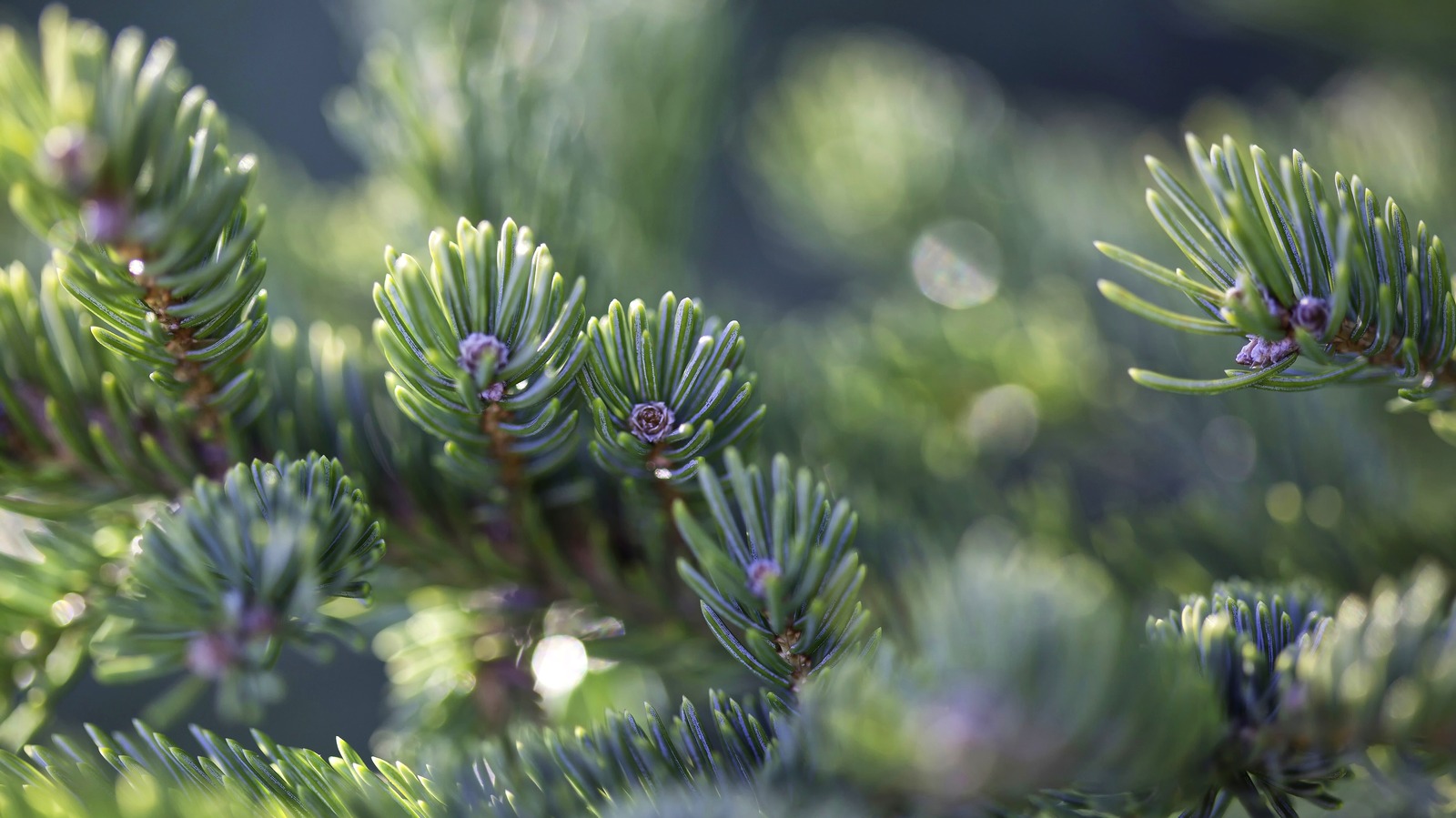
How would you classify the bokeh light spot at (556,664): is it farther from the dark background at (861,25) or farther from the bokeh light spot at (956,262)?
the dark background at (861,25)

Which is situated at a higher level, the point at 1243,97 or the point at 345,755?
the point at 1243,97

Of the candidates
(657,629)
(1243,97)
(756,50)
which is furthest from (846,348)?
(1243,97)

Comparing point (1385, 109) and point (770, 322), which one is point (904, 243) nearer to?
point (770, 322)

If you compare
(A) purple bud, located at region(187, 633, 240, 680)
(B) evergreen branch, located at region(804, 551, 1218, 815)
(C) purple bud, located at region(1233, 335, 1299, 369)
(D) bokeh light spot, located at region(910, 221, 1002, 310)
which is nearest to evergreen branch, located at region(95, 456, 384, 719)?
(A) purple bud, located at region(187, 633, 240, 680)

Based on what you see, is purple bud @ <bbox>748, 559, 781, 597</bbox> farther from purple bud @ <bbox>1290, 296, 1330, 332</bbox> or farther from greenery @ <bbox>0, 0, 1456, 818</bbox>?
purple bud @ <bbox>1290, 296, 1330, 332</bbox>

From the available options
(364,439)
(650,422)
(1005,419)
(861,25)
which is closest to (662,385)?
(650,422)

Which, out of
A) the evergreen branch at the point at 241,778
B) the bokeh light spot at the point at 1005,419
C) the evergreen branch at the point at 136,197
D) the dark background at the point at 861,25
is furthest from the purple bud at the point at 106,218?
the dark background at the point at 861,25
